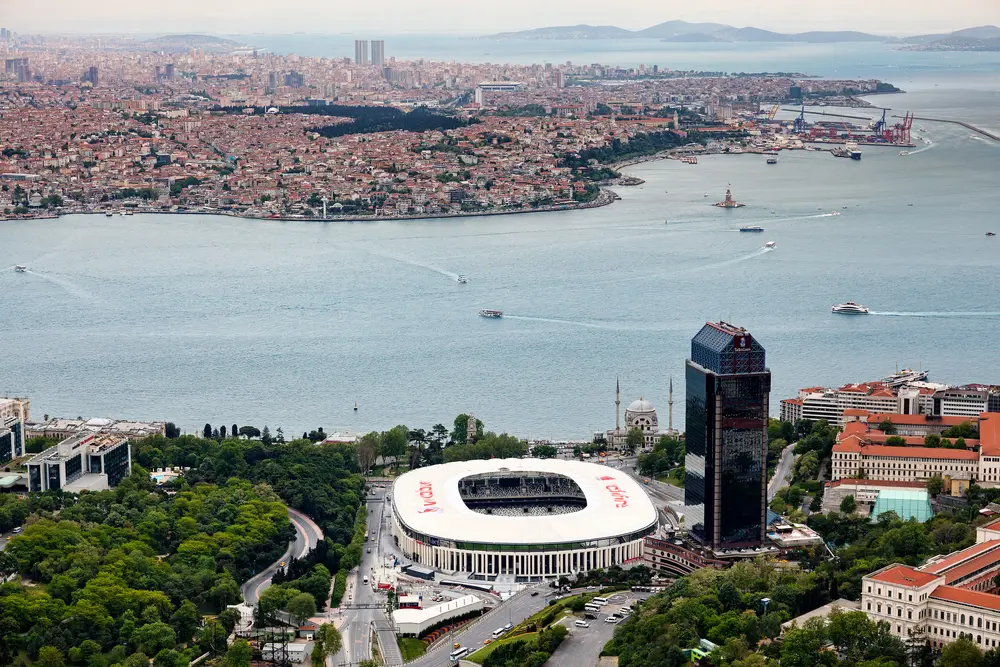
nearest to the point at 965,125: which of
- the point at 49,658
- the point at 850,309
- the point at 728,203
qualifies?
the point at 728,203

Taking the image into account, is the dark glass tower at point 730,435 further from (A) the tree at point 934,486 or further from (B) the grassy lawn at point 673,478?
(B) the grassy lawn at point 673,478

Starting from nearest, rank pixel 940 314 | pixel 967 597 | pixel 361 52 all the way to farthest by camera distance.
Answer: pixel 967 597, pixel 940 314, pixel 361 52

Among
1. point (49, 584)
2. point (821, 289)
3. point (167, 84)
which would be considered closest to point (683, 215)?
point (821, 289)

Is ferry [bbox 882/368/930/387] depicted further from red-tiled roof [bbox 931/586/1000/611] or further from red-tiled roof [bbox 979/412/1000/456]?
red-tiled roof [bbox 931/586/1000/611]

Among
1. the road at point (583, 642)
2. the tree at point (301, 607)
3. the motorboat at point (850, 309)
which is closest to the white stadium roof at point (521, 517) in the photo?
the road at point (583, 642)

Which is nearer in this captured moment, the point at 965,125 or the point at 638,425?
the point at 638,425

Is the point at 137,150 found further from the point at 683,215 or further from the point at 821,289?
the point at 821,289

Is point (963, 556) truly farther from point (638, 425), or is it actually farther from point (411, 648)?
point (638, 425)
